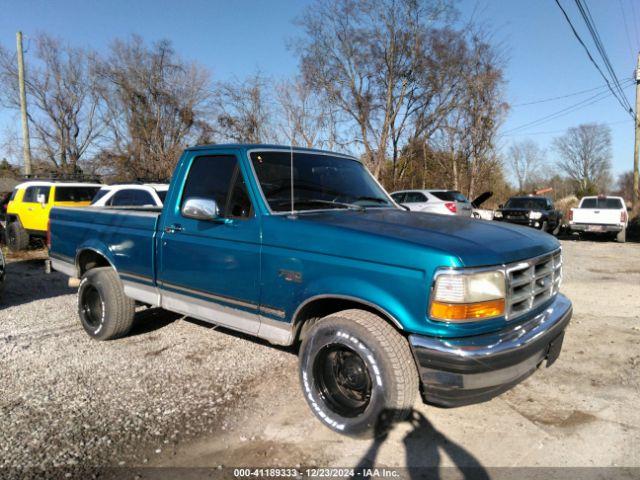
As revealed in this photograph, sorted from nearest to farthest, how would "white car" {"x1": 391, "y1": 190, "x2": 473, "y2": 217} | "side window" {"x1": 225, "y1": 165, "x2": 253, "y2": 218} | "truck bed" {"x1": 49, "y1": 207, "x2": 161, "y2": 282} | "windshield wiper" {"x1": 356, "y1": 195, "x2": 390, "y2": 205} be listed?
"side window" {"x1": 225, "y1": 165, "x2": 253, "y2": 218} → "windshield wiper" {"x1": 356, "y1": 195, "x2": 390, "y2": 205} → "truck bed" {"x1": 49, "y1": 207, "x2": 161, "y2": 282} → "white car" {"x1": 391, "y1": 190, "x2": 473, "y2": 217}

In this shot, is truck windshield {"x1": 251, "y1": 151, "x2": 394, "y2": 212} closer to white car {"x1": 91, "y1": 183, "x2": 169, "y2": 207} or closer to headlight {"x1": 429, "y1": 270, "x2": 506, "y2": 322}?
headlight {"x1": 429, "y1": 270, "x2": 506, "y2": 322}

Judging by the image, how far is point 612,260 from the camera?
1155cm

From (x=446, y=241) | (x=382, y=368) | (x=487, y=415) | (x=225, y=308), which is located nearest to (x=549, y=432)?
(x=487, y=415)

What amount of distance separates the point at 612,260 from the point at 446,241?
36.1ft

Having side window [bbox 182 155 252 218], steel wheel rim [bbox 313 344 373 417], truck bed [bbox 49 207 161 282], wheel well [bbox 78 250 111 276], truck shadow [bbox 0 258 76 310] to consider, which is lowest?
truck shadow [bbox 0 258 76 310]

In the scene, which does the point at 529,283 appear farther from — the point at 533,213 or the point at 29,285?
the point at 533,213

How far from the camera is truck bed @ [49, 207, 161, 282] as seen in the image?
169 inches

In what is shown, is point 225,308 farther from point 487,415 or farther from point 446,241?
point 487,415

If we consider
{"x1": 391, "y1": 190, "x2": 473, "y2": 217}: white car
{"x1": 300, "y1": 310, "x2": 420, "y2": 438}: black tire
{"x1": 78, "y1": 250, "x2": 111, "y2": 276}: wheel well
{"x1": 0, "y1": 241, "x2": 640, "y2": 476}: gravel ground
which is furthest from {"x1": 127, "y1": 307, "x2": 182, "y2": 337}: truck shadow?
{"x1": 391, "y1": 190, "x2": 473, "y2": 217}: white car

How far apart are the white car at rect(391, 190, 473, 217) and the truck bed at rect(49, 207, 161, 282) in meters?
11.2

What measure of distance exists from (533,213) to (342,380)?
17.3m

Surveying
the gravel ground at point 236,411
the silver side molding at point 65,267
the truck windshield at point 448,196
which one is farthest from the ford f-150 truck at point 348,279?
the truck windshield at point 448,196

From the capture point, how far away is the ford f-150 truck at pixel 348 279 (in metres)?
2.68

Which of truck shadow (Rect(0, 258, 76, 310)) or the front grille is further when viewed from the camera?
truck shadow (Rect(0, 258, 76, 310))
